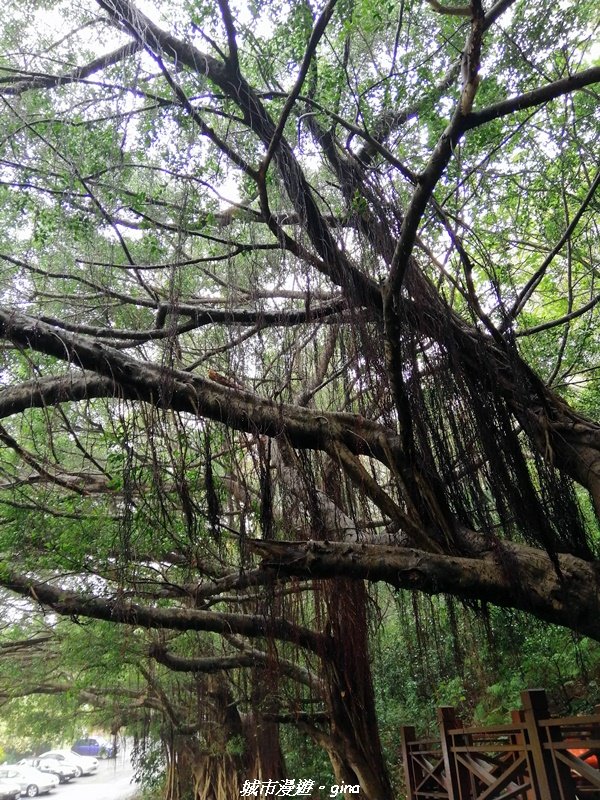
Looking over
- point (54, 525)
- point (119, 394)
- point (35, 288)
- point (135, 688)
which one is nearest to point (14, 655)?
point (135, 688)

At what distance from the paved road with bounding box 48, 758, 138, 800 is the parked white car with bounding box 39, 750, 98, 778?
14 centimetres

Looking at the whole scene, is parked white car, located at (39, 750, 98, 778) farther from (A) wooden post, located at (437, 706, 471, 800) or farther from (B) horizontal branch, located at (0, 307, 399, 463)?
(B) horizontal branch, located at (0, 307, 399, 463)

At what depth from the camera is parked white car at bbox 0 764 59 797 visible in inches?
356

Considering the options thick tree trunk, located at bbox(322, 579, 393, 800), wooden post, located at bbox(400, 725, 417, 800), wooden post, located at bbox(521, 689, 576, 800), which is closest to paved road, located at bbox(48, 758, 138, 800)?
thick tree trunk, located at bbox(322, 579, 393, 800)

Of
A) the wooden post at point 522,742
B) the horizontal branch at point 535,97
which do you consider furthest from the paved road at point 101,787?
the horizontal branch at point 535,97

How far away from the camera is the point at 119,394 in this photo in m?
2.14

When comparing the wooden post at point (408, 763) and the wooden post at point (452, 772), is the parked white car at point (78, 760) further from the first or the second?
the wooden post at point (452, 772)

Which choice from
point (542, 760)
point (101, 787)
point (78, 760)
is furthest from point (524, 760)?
point (78, 760)

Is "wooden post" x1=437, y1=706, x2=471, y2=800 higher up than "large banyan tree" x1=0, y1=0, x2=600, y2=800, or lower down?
lower down

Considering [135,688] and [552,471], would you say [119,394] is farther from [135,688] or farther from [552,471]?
[135,688]

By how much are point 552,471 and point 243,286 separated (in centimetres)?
148

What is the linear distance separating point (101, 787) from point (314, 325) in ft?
43.0

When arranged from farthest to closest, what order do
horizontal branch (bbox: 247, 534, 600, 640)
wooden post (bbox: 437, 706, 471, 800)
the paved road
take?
the paved road, wooden post (bbox: 437, 706, 471, 800), horizontal branch (bbox: 247, 534, 600, 640)

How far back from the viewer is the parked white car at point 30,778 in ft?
29.7
